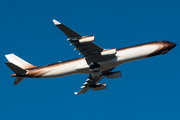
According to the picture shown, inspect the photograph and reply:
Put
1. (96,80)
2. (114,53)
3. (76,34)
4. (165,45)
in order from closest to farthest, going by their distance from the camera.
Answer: (76,34)
(114,53)
(165,45)
(96,80)

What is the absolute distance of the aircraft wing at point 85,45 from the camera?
153 feet

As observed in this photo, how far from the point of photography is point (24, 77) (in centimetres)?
5734

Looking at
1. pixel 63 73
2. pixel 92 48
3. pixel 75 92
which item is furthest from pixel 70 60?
pixel 75 92

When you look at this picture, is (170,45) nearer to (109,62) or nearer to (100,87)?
(109,62)

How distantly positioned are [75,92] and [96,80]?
782 cm

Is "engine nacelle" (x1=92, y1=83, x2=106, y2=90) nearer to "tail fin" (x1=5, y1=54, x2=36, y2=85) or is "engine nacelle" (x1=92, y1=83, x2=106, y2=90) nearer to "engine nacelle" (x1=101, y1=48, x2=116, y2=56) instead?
"engine nacelle" (x1=101, y1=48, x2=116, y2=56)

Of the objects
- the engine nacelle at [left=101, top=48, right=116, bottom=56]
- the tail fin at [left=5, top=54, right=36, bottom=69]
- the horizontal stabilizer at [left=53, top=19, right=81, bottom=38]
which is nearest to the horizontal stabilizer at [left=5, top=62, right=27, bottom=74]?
the tail fin at [left=5, top=54, right=36, bottom=69]

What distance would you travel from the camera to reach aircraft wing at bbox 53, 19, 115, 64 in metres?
46.7

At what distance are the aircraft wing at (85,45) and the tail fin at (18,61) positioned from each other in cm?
1344

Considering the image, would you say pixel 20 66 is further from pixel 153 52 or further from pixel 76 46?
pixel 153 52

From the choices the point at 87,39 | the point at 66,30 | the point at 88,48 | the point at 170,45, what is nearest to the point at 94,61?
the point at 88,48

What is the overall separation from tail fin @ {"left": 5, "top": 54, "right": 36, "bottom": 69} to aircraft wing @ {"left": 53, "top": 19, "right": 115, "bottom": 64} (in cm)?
1344

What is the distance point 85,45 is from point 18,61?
17848mm

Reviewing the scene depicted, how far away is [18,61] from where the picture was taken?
6069 cm
